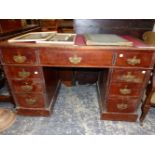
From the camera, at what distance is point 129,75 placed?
1167mm

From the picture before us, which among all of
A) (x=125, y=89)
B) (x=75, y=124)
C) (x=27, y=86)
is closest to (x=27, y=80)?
(x=27, y=86)

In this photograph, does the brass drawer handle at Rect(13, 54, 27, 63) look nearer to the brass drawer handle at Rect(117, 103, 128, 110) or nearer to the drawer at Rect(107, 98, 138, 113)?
the drawer at Rect(107, 98, 138, 113)

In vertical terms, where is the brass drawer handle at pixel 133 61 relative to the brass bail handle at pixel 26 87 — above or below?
above

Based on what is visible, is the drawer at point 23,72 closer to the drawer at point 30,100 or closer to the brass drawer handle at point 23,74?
the brass drawer handle at point 23,74

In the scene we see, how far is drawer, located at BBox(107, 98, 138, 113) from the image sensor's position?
132 centimetres

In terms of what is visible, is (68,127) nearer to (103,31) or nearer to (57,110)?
(57,110)

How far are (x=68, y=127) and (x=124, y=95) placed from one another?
2.18 feet

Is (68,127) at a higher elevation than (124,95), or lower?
lower

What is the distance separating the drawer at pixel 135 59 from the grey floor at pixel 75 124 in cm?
70

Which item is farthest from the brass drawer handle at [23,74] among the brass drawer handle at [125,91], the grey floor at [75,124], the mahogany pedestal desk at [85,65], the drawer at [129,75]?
the brass drawer handle at [125,91]

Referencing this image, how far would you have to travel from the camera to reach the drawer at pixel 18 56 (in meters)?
1.09

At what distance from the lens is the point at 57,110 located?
1.63 meters

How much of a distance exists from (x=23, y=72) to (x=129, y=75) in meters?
0.95
